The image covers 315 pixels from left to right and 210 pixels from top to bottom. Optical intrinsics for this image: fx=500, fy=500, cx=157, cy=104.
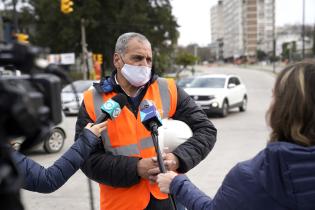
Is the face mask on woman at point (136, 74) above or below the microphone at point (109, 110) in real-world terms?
above

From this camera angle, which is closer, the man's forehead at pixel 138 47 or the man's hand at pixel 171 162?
the man's hand at pixel 171 162

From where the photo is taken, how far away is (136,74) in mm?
2938

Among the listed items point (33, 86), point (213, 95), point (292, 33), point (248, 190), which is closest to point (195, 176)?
point (248, 190)

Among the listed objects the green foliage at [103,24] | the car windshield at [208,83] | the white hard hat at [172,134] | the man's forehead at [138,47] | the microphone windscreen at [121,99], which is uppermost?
the green foliage at [103,24]

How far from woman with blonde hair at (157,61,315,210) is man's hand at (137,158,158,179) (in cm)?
72

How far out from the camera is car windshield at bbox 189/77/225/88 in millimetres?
18078

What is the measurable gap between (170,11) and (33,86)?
161 ft

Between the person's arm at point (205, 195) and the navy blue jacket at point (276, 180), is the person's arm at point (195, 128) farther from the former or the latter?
the navy blue jacket at point (276, 180)

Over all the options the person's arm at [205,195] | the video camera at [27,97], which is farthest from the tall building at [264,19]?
the video camera at [27,97]

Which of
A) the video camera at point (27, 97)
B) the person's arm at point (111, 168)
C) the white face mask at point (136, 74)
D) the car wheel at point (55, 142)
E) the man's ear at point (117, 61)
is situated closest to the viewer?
the video camera at point (27, 97)

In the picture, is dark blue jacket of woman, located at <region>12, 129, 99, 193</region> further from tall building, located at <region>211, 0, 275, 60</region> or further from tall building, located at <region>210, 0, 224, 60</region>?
tall building, located at <region>210, 0, 224, 60</region>

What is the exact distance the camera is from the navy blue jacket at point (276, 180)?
1791mm

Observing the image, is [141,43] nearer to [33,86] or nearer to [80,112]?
[80,112]

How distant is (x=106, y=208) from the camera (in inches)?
112
